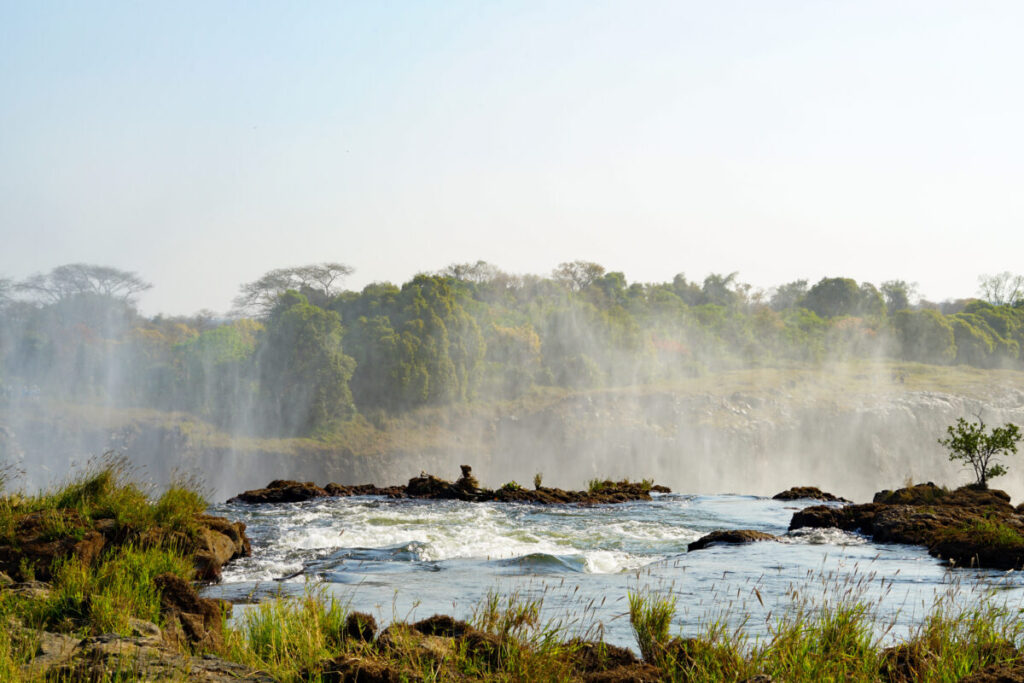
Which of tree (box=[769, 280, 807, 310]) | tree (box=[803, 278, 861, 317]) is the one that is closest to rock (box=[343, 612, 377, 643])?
tree (box=[803, 278, 861, 317])

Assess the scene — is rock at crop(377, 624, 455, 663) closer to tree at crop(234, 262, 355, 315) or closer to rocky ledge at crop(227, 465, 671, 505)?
rocky ledge at crop(227, 465, 671, 505)

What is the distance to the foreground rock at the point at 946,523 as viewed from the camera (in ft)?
37.4

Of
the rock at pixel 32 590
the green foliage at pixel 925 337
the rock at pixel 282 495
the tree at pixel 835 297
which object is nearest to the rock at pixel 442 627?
the rock at pixel 32 590

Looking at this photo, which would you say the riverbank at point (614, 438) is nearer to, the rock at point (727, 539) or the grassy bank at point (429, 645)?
the rock at point (727, 539)

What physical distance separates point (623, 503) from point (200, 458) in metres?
29.2

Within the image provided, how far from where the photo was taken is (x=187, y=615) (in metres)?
6.32

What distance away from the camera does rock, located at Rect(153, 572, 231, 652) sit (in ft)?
19.4

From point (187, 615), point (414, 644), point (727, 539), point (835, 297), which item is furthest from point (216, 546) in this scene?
point (835, 297)

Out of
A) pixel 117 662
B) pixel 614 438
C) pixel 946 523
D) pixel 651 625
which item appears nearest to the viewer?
pixel 117 662

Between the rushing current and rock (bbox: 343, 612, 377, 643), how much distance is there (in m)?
0.40

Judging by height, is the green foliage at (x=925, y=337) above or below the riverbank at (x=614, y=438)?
above

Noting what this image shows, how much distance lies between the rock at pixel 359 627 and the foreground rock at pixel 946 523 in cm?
736

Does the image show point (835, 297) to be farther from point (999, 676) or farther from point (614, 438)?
point (999, 676)

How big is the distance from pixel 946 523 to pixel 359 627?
41.0 feet
